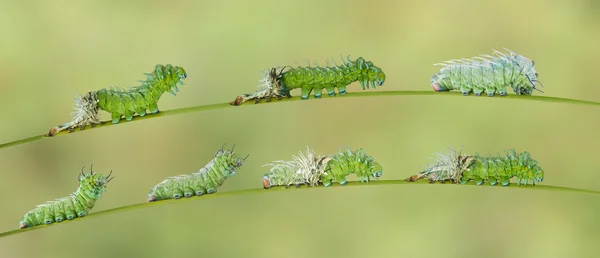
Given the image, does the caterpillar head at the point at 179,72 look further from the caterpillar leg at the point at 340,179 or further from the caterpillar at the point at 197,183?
the caterpillar leg at the point at 340,179

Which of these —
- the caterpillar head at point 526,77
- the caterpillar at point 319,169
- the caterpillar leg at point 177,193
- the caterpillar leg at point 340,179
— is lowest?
the caterpillar leg at point 177,193

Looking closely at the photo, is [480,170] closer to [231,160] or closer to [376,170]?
[376,170]

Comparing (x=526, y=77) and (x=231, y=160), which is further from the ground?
(x=526, y=77)

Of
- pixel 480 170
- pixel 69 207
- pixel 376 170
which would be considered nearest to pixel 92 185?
pixel 69 207

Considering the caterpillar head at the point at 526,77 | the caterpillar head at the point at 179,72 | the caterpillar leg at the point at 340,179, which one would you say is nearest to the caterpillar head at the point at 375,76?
the caterpillar leg at the point at 340,179

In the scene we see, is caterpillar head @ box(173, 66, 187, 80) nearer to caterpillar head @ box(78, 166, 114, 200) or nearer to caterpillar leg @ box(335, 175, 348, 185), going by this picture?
caterpillar head @ box(78, 166, 114, 200)
